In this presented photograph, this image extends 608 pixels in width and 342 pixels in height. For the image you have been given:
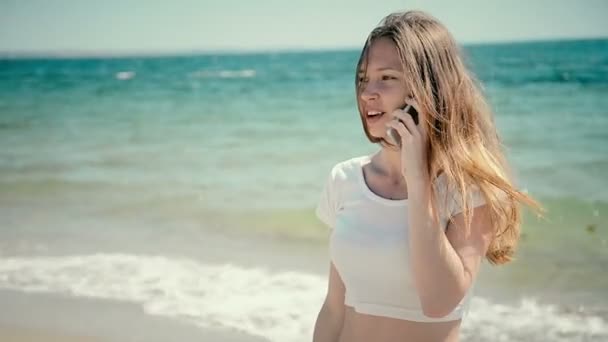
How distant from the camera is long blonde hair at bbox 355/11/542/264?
7.91 feet

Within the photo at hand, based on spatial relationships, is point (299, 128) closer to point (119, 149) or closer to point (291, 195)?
point (119, 149)

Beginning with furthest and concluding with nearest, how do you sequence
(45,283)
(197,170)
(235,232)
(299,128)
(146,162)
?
(299,128) → (146,162) → (197,170) → (235,232) → (45,283)

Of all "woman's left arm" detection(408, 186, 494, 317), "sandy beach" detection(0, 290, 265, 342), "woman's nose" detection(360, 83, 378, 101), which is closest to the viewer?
"woman's left arm" detection(408, 186, 494, 317)

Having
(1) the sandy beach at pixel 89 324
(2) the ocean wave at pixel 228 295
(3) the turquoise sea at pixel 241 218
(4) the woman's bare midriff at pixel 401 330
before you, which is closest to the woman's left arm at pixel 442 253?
(4) the woman's bare midriff at pixel 401 330

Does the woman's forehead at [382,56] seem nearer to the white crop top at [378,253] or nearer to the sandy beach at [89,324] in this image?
the white crop top at [378,253]

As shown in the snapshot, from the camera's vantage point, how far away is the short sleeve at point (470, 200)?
7.87 feet

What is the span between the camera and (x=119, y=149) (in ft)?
47.6

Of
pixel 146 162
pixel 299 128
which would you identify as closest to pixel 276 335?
pixel 146 162

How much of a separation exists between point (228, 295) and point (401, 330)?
369 centimetres

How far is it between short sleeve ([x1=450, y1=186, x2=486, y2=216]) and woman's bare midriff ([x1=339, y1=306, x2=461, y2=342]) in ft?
1.52

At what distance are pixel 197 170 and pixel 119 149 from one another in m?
2.99

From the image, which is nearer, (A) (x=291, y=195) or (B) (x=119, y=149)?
(A) (x=291, y=195)

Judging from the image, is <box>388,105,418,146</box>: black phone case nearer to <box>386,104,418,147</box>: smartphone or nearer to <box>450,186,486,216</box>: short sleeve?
<box>386,104,418,147</box>: smartphone

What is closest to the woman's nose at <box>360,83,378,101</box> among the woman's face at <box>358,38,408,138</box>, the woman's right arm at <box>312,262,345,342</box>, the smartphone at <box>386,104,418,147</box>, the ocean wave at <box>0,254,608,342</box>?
the woman's face at <box>358,38,408,138</box>
